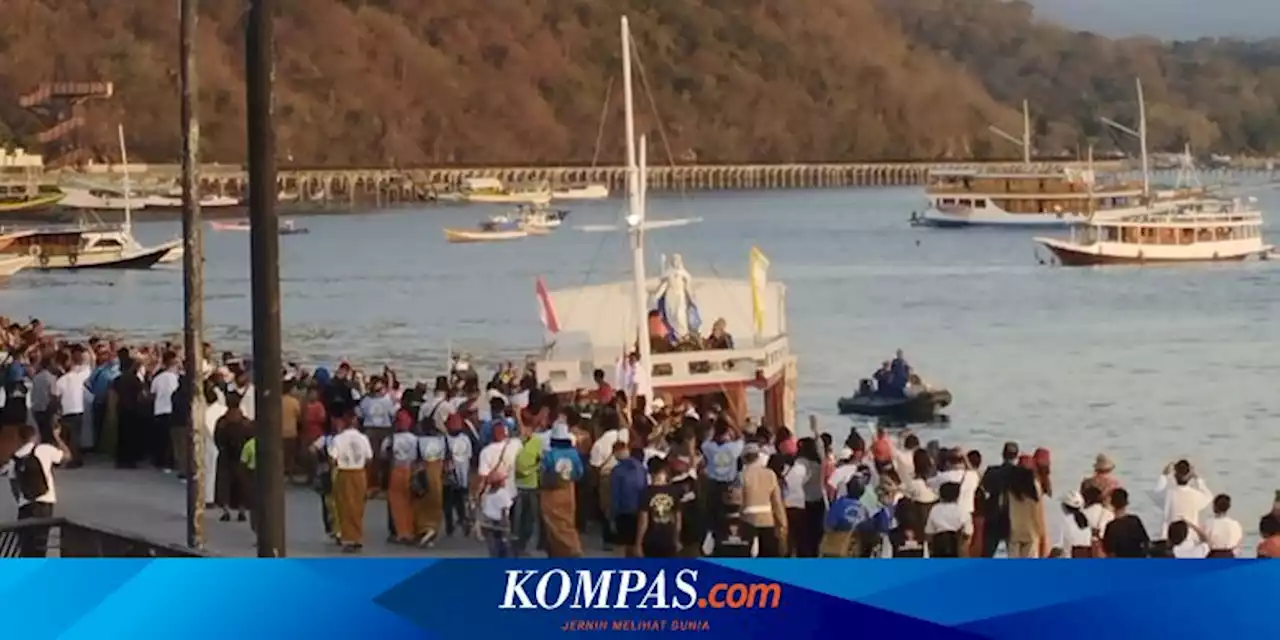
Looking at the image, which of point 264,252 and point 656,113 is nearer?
point 264,252

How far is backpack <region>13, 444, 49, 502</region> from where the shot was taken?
29.3 feet

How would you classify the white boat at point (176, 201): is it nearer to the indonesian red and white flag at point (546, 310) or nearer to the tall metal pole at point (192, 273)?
the indonesian red and white flag at point (546, 310)

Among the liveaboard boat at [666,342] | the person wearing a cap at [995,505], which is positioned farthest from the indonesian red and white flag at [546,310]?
the person wearing a cap at [995,505]

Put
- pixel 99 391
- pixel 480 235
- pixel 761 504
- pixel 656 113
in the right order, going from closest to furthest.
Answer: pixel 761 504, pixel 99 391, pixel 656 113, pixel 480 235

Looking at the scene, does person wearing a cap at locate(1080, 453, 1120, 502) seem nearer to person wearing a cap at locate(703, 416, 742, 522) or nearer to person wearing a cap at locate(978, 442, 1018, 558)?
person wearing a cap at locate(978, 442, 1018, 558)

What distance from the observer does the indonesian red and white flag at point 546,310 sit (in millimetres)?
11242

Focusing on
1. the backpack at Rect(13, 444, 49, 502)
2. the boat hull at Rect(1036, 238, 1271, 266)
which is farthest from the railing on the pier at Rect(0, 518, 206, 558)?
the boat hull at Rect(1036, 238, 1271, 266)

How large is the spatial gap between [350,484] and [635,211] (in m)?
2.11

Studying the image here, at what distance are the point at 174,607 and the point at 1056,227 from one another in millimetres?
6056

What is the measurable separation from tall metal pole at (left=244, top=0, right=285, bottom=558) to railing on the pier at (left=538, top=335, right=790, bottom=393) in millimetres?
2745

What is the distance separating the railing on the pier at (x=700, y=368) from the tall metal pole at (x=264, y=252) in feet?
9.01

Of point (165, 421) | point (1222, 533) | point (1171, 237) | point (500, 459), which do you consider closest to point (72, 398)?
point (165, 421)

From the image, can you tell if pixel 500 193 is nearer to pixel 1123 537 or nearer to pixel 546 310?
pixel 546 310

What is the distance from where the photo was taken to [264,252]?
7961 mm
